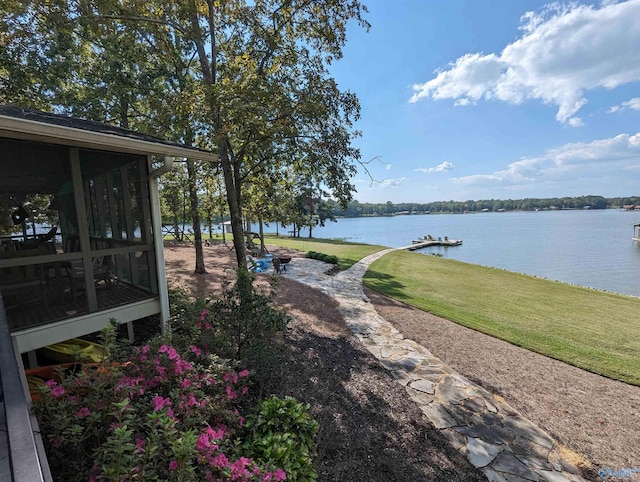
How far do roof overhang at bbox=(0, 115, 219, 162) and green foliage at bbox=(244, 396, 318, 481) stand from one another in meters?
3.32

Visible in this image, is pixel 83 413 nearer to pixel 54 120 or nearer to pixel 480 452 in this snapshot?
pixel 54 120

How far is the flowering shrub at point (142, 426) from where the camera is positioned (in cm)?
162

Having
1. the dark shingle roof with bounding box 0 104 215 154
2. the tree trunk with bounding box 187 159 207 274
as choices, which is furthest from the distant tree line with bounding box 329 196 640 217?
the dark shingle roof with bounding box 0 104 215 154

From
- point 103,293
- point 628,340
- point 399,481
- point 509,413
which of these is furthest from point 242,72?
point 628,340

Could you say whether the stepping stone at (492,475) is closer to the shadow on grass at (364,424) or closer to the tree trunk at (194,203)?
the shadow on grass at (364,424)

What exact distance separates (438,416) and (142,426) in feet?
10.3

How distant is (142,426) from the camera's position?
1.98m

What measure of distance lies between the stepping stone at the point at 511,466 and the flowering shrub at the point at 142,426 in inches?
88.8

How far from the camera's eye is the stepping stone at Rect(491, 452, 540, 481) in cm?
279

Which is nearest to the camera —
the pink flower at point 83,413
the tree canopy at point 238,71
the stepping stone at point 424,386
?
the pink flower at point 83,413

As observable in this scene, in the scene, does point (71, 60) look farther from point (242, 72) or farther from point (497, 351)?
point (497, 351)

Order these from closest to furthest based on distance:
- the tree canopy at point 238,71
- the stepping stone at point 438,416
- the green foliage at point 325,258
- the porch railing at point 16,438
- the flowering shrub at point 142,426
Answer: the porch railing at point 16,438, the flowering shrub at point 142,426, the stepping stone at point 438,416, the tree canopy at point 238,71, the green foliage at point 325,258

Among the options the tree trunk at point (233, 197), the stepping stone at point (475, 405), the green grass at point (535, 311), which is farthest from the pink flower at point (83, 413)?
the green grass at point (535, 311)

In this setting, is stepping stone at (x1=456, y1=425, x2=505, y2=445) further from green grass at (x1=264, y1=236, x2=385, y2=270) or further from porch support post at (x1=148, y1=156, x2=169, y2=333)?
green grass at (x1=264, y1=236, x2=385, y2=270)
